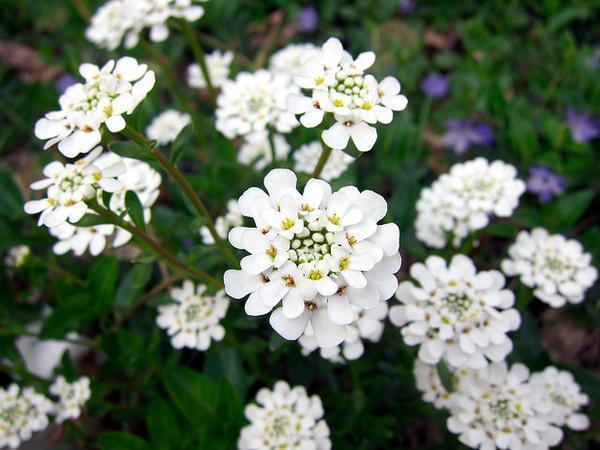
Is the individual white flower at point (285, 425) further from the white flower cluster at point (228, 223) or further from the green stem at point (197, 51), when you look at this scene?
the green stem at point (197, 51)

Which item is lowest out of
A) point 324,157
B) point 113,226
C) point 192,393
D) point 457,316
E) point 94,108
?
point 192,393

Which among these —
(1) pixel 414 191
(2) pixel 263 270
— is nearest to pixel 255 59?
(1) pixel 414 191

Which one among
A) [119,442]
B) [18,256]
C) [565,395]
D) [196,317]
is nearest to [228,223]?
[196,317]

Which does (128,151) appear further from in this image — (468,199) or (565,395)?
(565,395)

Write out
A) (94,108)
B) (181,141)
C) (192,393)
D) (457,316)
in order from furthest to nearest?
1. (192,393)
2. (457,316)
3. (181,141)
4. (94,108)

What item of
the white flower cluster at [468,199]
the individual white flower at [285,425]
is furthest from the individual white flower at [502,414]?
the white flower cluster at [468,199]

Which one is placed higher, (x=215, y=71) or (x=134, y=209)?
Answer: (x=134, y=209)
